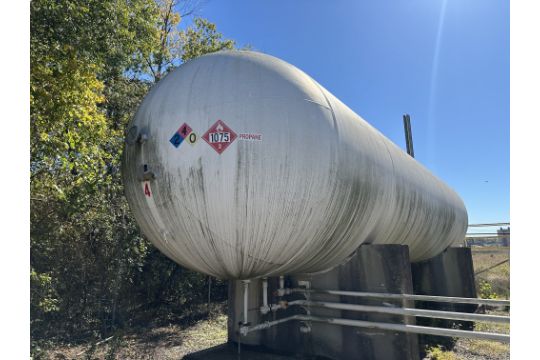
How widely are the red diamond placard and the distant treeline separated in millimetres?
2777

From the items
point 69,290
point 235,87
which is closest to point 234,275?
point 235,87

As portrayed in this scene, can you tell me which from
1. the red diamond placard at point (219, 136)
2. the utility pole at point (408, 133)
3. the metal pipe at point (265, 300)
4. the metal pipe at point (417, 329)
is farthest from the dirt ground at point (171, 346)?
the utility pole at point (408, 133)

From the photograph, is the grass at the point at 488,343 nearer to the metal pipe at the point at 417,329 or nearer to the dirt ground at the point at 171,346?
the dirt ground at the point at 171,346

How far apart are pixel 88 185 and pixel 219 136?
4.42m

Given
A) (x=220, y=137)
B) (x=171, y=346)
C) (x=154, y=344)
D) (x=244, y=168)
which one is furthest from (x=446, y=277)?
A: (x=220, y=137)

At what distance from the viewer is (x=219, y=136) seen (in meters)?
4.13

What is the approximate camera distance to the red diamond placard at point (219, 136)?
411 centimetres

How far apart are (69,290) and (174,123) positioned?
6224mm

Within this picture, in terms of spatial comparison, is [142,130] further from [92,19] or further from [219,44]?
[219,44]

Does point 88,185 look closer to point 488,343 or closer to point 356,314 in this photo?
point 356,314

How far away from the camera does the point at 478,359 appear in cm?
698

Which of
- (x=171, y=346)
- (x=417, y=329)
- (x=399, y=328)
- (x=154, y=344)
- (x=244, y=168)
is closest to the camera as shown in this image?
(x=244, y=168)

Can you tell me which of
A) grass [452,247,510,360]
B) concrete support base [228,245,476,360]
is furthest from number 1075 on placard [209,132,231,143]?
grass [452,247,510,360]

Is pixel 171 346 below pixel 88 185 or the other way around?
below
